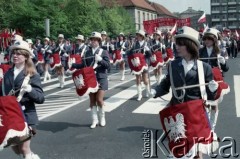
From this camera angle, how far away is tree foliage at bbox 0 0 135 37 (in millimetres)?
38188

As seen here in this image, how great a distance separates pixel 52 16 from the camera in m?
38.5

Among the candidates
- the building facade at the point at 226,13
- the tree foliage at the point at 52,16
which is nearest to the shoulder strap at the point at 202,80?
the tree foliage at the point at 52,16

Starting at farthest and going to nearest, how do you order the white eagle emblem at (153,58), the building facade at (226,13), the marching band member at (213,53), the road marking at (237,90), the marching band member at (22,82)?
the building facade at (226,13)
the white eagle emblem at (153,58)
the road marking at (237,90)
the marching band member at (213,53)
the marching band member at (22,82)

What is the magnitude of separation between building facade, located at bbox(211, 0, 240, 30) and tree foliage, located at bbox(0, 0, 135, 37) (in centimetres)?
9867

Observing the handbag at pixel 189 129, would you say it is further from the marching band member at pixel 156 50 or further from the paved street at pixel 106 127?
the marching band member at pixel 156 50

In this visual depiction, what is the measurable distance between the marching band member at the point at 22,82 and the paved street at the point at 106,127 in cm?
166

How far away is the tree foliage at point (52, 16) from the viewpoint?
125 ft

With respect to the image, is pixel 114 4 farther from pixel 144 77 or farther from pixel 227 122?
pixel 227 122

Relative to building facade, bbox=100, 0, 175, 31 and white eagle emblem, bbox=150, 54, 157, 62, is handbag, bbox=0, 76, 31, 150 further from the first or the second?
building facade, bbox=100, 0, 175, 31

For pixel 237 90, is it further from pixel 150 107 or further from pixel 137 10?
pixel 137 10

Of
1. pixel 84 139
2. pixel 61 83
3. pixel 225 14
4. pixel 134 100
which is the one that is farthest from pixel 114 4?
pixel 225 14

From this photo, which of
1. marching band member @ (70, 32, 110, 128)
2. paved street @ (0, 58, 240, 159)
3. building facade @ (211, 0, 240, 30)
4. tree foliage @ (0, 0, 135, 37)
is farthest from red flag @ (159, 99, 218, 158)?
building facade @ (211, 0, 240, 30)

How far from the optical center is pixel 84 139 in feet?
23.9

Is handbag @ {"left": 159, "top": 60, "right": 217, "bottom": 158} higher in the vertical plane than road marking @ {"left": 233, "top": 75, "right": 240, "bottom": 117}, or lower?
higher
